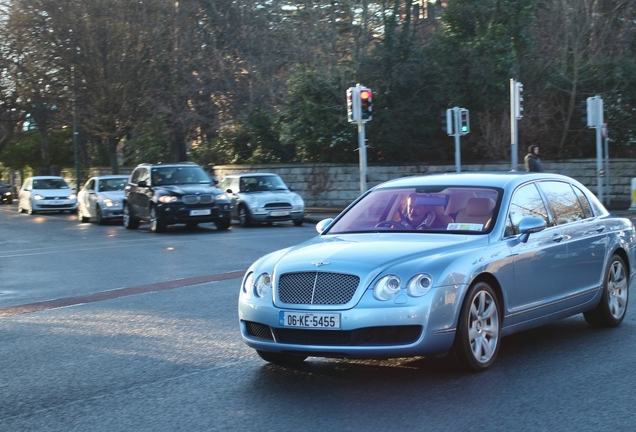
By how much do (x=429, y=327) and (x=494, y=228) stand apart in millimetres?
1356

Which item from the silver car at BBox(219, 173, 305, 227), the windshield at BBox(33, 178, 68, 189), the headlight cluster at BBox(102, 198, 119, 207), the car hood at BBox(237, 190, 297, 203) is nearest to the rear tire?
the silver car at BBox(219, 173, 305, 227)

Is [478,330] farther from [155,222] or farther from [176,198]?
[155,222]

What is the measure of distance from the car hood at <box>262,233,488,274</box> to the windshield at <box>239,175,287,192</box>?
66.7 ft

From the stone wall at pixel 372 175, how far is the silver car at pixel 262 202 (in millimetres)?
7840

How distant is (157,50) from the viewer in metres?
44.1

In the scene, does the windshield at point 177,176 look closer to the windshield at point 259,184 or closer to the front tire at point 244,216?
the front tire at point 244,216

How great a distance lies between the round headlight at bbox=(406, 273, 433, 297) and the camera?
656cm

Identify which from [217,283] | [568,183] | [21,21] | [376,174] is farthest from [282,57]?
[568,183]

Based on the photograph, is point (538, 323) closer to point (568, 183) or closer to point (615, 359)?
point (615, 359)

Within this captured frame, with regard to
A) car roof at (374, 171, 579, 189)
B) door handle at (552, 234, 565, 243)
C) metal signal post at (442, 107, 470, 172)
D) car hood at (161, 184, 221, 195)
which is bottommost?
car hood at (161, 184, 221, 195)

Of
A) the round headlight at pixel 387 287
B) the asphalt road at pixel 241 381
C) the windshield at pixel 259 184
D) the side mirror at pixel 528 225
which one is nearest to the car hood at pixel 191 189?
the windshield at pixel 259 184

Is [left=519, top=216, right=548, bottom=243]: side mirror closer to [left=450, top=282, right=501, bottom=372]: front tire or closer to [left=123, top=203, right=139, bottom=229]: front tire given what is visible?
[left=450, top=282, right=501, bottom=372]: front tire

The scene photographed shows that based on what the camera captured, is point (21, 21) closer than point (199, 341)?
No

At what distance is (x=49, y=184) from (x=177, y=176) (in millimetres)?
16076
